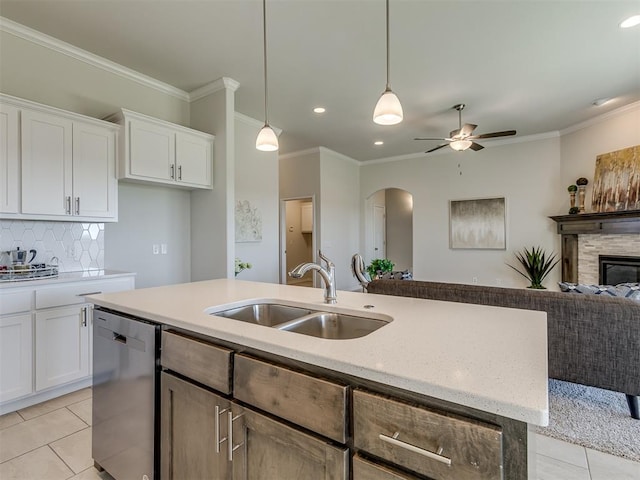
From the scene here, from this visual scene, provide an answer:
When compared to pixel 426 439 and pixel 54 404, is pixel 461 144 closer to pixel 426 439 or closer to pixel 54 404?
pixel 426 439

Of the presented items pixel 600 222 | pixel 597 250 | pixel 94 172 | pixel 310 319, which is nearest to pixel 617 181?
pixel 600 222

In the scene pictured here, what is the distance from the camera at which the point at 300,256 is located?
9.19 m

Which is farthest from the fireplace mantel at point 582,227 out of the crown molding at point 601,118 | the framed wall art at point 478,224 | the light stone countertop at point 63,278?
the light stone countertop at point 63,278

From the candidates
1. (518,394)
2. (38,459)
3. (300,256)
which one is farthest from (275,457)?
(300,256)

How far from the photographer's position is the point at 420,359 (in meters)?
0.89

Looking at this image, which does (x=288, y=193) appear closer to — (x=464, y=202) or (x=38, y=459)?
(x=464, y=202)

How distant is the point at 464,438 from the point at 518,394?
152 mm

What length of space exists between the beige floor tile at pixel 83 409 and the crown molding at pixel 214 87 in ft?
10.5

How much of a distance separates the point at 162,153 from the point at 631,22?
4.36 m

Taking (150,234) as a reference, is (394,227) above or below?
above

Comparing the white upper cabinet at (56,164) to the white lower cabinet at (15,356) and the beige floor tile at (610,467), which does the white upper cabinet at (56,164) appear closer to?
the white lower cabinet at (15,356)

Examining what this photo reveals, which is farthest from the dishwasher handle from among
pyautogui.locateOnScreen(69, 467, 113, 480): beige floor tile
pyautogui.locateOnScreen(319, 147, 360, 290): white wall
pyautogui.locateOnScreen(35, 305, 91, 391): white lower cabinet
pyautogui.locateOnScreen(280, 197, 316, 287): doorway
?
pyautogui.locateOnScreen(280, 197, 316, 287): doorway

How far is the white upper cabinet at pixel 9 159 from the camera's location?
7.86 ft

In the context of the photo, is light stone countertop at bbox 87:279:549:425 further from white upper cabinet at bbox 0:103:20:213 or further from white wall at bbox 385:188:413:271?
white wall at bbox 385:188:413:271
